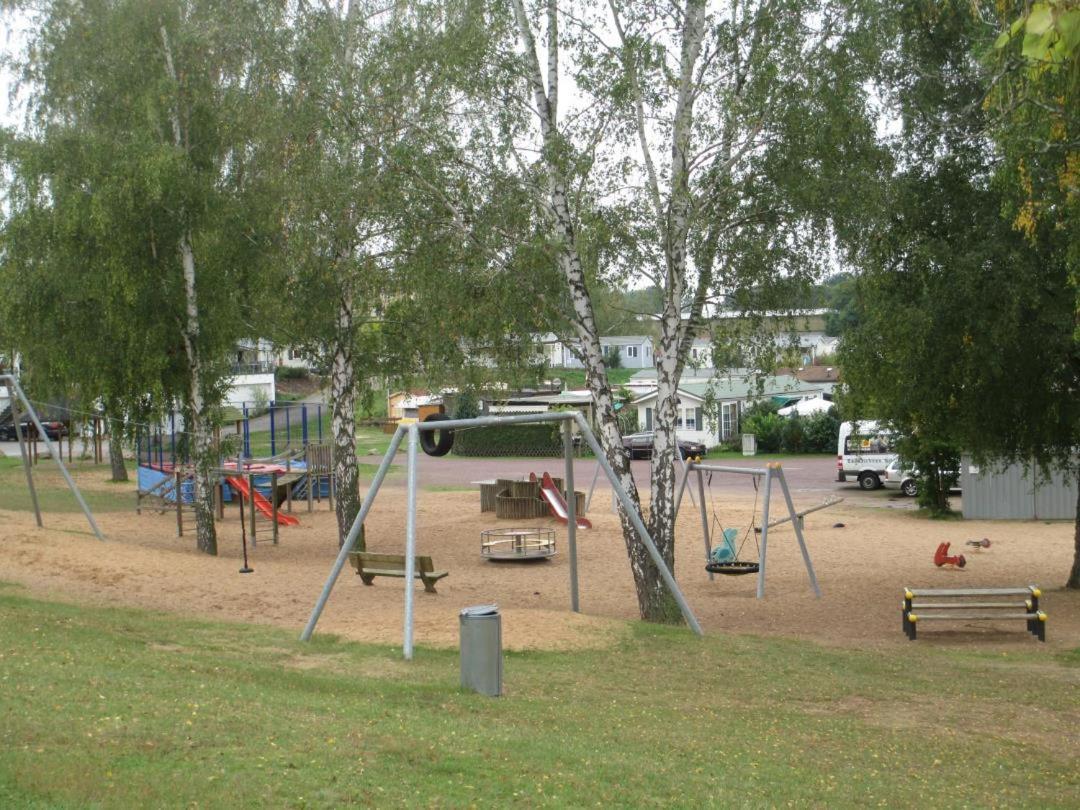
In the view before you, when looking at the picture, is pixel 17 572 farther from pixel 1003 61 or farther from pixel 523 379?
pixel 1003 61

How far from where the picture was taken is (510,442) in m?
50.3

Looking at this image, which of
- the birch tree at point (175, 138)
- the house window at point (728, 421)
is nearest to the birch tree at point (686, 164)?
the birch tree at point (175, 138)

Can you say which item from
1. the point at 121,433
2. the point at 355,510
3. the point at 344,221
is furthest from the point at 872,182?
the point at 121,433

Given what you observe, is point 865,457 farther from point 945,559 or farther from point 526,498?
point 945,559

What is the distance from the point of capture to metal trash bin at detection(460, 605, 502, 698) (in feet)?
28.5

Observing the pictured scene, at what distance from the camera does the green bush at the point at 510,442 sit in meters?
49.5

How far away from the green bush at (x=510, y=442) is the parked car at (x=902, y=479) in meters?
18.2

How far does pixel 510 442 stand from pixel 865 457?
20288 millimetres

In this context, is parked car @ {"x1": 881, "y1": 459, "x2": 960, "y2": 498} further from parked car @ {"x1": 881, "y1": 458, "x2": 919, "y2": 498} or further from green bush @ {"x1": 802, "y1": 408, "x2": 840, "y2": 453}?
green bush @ {"x1": 802, "y1": 408, "x2": 840, "y2": 453}

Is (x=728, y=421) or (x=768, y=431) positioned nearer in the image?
(x=768, y=431)

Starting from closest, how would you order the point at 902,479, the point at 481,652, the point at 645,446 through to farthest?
the point at 481,652 < the point at 902,479 < the point at 645,446

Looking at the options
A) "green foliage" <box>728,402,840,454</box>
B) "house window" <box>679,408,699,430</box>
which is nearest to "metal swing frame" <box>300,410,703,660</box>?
"green foliage" <box>728,402,840,454</box>

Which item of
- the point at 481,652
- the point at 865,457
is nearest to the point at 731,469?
the point at 481,652

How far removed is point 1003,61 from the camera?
976cm
